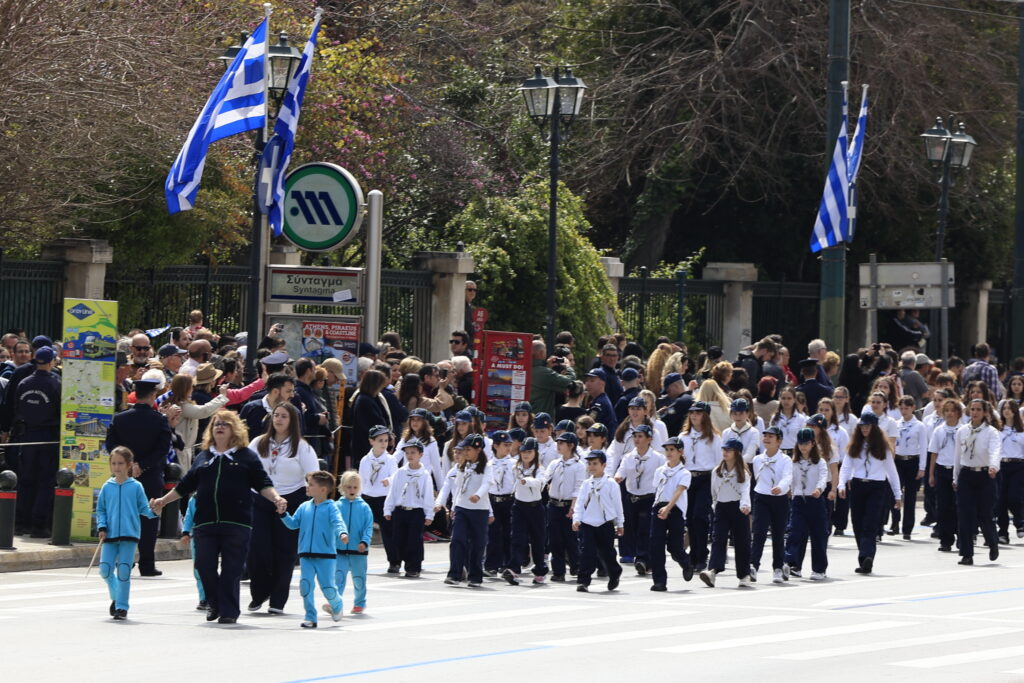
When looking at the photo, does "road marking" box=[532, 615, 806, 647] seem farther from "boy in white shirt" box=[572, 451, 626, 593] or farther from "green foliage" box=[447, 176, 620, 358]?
"green foliage" box=[447, 176, 620, 358]

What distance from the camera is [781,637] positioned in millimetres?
13258

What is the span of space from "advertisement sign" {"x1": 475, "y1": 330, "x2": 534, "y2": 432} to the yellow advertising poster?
4593mm

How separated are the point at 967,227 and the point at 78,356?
2391 centimetres

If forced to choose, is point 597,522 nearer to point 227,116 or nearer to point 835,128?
point 227,116

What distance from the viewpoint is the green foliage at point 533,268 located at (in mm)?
27812

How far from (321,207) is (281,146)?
1127mm

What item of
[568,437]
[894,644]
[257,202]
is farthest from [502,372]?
[894,644]

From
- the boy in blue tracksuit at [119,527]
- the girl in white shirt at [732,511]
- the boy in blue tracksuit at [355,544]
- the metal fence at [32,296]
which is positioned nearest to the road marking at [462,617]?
the boy in blue tracksuit at [355,544]

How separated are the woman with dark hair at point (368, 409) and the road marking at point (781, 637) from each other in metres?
5.84

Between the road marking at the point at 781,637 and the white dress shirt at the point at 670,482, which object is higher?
the white dress shirt at the point at 670,482

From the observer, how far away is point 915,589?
16672 millimetres

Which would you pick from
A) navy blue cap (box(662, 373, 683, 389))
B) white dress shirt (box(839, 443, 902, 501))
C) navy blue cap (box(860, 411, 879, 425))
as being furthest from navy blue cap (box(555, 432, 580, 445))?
navy blue cap (box(860, 411, 879, 425))

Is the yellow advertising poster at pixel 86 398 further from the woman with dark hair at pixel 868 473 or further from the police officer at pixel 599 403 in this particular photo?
the woman with dark hair at pixel 868 473

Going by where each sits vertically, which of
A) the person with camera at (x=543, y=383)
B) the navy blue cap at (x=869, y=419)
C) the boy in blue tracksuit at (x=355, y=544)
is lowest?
the boy in blue tracksuit at (x=355, y=544)
